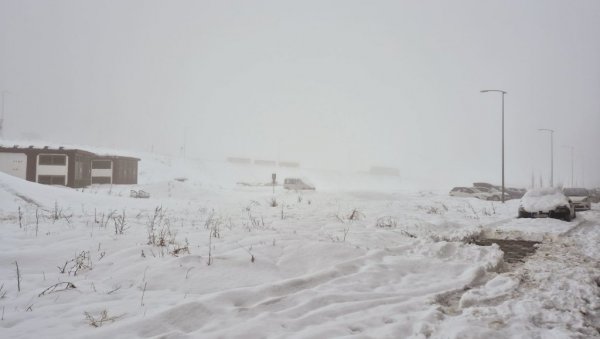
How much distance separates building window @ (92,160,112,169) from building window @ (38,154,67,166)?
7.30 metres

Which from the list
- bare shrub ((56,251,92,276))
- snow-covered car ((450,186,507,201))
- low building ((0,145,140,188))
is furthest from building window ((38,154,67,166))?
snow-covered car ((450,186,507,201))

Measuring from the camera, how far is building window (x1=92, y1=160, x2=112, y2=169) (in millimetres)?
41669

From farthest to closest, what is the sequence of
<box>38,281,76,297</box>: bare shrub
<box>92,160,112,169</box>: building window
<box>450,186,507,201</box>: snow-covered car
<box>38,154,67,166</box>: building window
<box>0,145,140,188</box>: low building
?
<box>92,160,112,169</box>: building window, <box>38,154,67,166</box>: building window, <box>0,145,140,188</box>: low building, <box>450,186,507,201</box>: snow-covered car, <box>38,281,76,297</box>: bare shrub

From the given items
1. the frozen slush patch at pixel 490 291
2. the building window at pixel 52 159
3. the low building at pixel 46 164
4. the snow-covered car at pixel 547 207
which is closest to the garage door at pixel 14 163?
the low building at pixel 46 164

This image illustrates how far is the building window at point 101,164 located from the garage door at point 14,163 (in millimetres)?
8613

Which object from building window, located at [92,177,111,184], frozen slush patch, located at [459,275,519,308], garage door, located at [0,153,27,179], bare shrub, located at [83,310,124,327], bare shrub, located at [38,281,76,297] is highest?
garage door, located at [0,153,27,179]

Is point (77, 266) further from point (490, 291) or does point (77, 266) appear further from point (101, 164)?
point (101, 164)

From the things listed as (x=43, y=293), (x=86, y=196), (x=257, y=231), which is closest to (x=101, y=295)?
(x=43, y=293)

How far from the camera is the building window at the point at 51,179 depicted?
3366cm

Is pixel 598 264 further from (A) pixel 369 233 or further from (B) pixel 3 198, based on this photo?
(B) pixel 3 198

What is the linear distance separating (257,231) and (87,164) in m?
39.5

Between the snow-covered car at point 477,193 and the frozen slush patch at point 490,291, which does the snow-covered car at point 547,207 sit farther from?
the snow-covered car at point 477,193

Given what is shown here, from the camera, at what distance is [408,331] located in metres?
3.16

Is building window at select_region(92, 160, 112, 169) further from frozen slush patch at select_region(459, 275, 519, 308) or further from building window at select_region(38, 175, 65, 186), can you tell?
frozen slush patch at select_region(459, 275, 519, 308)
